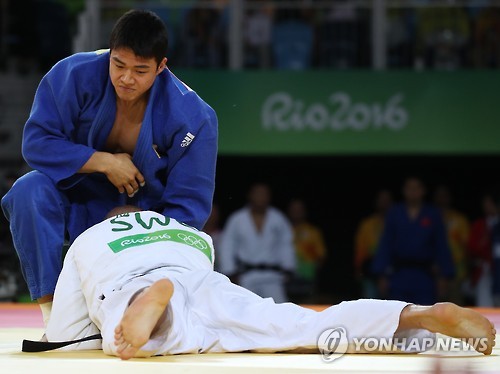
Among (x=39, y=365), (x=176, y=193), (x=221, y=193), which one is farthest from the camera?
Answer: (x=221, y=193)

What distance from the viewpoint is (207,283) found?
333 centimetres

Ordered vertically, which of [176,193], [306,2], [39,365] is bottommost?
[39,365]

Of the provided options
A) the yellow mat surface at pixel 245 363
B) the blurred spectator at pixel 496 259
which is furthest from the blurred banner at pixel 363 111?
the yellow mat surface at pixel 245 363

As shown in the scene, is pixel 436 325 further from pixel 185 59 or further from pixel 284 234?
pixel 185 59

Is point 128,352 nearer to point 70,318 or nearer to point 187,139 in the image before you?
point 70,318

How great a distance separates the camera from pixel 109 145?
3998 millimetres

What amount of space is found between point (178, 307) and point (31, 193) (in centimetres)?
86

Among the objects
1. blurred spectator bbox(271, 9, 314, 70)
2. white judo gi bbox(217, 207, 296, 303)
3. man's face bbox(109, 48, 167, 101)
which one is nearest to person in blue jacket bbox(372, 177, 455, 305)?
white judo gi bbox(217, 207, 296, 303)

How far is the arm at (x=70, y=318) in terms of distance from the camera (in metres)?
3.35

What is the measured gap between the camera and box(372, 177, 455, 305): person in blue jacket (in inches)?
315

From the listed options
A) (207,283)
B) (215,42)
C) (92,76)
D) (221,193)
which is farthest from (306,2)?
(207,283)

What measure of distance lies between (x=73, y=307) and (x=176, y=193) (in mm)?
646

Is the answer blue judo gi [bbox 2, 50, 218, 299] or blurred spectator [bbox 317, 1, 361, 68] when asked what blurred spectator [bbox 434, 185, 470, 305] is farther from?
blue judo gi [bbox 2, 50, 218, 299]

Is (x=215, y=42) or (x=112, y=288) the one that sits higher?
(x=215, y=42)
